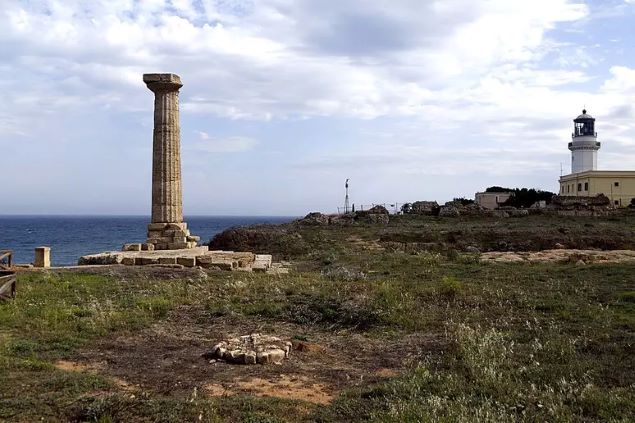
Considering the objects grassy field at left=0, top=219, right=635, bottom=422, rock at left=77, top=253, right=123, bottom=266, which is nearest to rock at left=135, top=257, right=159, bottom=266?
rock at left=77, top=253, right=123, bottom=266

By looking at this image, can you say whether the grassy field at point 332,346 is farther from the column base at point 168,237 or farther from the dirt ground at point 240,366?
the column base at point 168,237

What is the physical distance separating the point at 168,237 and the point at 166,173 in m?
2.71

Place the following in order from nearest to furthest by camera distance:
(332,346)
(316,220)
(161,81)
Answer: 1. (332,346)
2. (161,81)
3. (316,220)

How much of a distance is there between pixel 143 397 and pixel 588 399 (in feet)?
16.6

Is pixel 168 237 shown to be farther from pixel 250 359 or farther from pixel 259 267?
pixel 250 359

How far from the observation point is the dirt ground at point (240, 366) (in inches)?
297

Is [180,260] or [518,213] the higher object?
A: [518,213]

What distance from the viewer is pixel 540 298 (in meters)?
13.8

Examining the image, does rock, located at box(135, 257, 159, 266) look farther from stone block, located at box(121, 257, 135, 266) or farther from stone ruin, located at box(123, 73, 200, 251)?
stone ruin, located at box(123, 73, 200, 251)

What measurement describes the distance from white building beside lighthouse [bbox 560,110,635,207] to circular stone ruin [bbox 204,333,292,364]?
167 ft

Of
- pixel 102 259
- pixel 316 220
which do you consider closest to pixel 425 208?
pixel 316 220

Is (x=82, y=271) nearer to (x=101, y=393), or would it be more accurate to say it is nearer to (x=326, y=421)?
(x=101, y=393)

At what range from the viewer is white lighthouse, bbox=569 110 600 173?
6844cm

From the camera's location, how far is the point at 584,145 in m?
68.6
